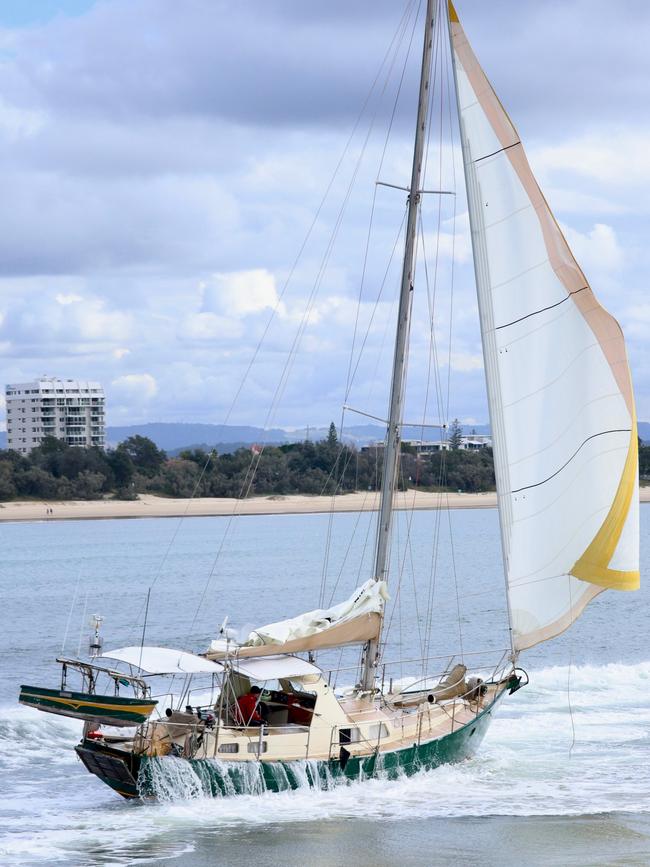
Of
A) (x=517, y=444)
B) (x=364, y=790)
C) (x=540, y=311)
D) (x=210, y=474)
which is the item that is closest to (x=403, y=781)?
(x=364, y=790)

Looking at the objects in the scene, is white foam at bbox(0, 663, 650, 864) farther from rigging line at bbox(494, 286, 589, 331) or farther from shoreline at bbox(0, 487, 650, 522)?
shoreline at bbox(0, 487, 650, 522)

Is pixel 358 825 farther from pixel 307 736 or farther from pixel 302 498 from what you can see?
pixel 302 498

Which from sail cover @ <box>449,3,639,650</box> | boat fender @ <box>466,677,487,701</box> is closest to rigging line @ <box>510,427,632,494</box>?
sail cover @ <box>449,3,639,650</box>

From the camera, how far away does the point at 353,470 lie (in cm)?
13400

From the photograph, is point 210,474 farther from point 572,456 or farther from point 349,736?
point 349,736

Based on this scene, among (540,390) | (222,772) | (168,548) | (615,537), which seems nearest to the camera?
(222,772)

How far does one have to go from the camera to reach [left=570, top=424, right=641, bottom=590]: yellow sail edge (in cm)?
2138

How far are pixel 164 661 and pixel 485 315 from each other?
7.72 metres

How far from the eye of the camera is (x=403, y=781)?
2047 centimetres

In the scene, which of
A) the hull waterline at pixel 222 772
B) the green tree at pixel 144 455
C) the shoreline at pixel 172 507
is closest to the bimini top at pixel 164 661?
the hull waterline at pixel 222 772

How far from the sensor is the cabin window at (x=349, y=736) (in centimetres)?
1995

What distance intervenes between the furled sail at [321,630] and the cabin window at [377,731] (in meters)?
1.43

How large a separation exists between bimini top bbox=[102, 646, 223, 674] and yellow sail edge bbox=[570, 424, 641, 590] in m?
6.32

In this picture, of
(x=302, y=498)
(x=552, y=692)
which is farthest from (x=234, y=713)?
(x=302, y=498)
